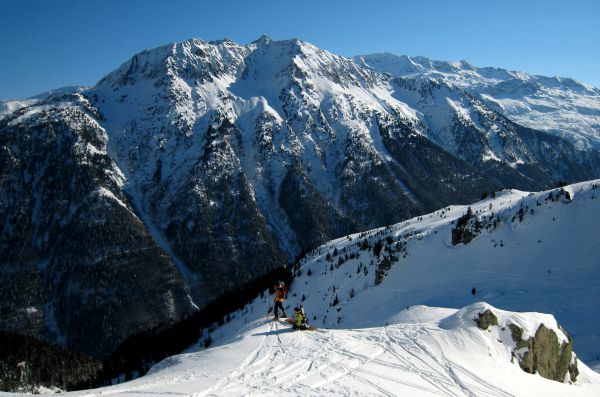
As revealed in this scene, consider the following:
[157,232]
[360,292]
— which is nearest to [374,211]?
[157,232]

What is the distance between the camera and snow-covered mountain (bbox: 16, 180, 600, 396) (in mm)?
20000

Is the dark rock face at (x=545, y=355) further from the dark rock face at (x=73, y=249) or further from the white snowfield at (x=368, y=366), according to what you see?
the dark rock face at (x=73, y=249)

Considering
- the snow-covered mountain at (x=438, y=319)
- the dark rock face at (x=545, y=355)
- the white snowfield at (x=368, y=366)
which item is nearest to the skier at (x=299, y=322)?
the white snowfield at (x=368, y=366)

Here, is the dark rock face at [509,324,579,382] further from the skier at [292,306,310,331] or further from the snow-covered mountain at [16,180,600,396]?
the skier at [292,306,310,331]

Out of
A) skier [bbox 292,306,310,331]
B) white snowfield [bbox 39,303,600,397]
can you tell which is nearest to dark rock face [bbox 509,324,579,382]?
white snowfield [bbox 39,303,600,397]

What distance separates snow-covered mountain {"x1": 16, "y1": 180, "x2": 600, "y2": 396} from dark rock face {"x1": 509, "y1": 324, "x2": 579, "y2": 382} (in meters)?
0.06

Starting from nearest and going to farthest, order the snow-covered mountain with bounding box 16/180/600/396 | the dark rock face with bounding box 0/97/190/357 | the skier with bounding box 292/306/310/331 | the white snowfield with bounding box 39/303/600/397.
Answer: the white snowfield with bounding box 39/303/600/397 → the snow-covered mountain with bounding box 16/180/600/396 → the skier with bounding box 292/306/310/331 → the dark rock face with bounding box 0/97/190/357

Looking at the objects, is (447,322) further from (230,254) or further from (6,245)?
(6,245)

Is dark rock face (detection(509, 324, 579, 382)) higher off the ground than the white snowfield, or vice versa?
the white snowfield

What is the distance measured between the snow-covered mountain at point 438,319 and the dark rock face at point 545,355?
0.06 m

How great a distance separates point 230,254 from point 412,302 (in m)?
131

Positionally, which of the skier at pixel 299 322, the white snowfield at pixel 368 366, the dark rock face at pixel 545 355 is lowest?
the dark rock face at pixel 545 355

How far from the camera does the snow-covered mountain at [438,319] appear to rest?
65.6ft

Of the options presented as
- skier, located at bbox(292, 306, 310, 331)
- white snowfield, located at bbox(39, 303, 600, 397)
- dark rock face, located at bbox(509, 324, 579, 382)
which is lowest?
dark rock face, located at bbox(509, 324, 579, 382)
